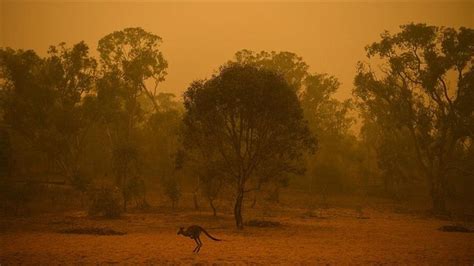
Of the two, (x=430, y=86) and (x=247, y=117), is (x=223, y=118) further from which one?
(x=430, y=86)

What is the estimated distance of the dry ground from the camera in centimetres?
1781

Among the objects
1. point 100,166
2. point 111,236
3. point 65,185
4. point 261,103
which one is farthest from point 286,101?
point 100,166

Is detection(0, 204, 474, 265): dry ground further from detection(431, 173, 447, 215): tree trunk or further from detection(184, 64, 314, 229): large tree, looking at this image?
detection(431, 173, 447, 215): tree trunk

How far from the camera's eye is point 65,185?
46031 millimetres

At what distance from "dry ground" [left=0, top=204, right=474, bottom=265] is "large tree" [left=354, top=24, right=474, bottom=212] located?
1066 centimetres

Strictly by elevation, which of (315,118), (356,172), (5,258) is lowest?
(5,258)

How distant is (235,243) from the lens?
2188 centimetres

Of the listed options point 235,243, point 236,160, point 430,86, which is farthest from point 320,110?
point 235,243

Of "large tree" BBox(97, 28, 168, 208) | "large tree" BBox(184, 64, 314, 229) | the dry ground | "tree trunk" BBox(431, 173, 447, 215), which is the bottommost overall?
the dry ground

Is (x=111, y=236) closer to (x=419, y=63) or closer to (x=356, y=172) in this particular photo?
(x=419, y=63)

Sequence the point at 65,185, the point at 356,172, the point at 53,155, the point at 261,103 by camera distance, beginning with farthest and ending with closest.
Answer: the point at 356,172
the point at 65,185
the point at 53,155
the point at 261,103

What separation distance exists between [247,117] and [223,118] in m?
1.58

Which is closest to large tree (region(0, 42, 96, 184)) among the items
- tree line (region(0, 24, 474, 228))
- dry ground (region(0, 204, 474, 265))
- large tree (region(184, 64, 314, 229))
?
tree line (region(0, 24, 474, 228))

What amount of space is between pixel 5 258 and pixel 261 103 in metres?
15.7
